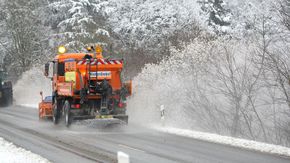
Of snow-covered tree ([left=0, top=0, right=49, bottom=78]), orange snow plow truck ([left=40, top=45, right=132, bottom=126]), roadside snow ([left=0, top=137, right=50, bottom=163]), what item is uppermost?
snow-covered tree ([left=0, top=0, right=49, bottom=78])

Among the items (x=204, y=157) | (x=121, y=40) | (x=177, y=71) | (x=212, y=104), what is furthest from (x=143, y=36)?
(x=204, y=157)

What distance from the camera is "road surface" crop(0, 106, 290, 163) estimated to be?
35.5ft

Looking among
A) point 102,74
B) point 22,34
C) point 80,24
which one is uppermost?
point 80,24

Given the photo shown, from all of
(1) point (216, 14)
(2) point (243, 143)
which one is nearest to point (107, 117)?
(2) point (243, 143)

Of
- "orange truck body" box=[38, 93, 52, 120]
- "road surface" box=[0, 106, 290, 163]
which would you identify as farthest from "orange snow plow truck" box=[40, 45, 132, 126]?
"orange truck body" box=[38, 93, 52, 120]

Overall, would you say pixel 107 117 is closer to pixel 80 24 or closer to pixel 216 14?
pixel 80 24

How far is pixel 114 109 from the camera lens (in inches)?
682

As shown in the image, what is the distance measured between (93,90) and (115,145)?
469 cm

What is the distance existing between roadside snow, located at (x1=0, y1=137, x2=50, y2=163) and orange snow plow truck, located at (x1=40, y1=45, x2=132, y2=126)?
4.42m

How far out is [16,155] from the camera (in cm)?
1131

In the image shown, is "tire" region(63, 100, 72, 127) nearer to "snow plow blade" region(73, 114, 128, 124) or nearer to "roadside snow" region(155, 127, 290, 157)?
Result: "snow plow blade" region(73, 114, 128, 124)

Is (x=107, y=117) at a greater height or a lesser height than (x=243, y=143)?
greater

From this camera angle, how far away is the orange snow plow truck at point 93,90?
1706 centimetres

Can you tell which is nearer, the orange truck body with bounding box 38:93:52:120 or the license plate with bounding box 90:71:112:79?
the license plate with bounding box 90:71:112:79
